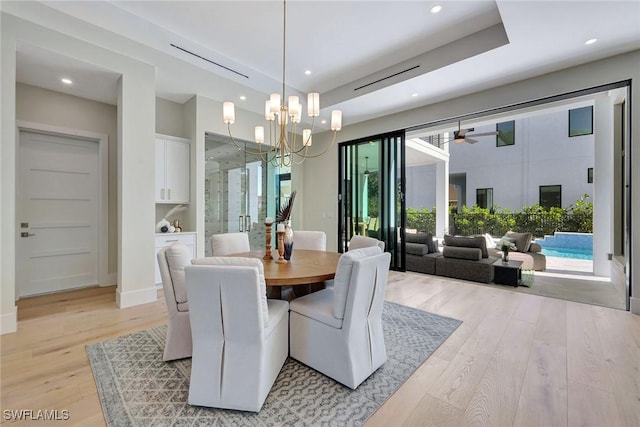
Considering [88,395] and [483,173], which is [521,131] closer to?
[483,173]

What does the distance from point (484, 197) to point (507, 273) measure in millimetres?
→ 7192

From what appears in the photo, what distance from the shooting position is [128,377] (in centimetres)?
180

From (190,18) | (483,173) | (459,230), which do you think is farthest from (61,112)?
(483,173)

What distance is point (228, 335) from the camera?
148 cm

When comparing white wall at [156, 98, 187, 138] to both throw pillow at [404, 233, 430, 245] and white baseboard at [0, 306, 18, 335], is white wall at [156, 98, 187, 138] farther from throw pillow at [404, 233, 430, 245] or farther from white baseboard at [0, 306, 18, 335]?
throw pillow at [404, 233, 430, 245]

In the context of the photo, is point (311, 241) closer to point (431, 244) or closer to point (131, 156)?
point (131, 156)

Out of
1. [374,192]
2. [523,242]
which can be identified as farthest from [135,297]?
[523,242]

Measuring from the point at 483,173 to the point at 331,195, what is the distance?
7610mm

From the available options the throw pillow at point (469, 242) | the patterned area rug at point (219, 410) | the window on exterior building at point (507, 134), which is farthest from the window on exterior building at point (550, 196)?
the patterned area rug at point (219, 410)

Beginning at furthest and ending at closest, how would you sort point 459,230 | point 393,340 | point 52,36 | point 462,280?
point 459,230
point 462,280
point 52,36
point 393,340

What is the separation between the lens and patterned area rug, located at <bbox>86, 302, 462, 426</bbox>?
1444mm

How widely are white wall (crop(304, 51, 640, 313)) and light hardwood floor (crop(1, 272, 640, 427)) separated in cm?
122

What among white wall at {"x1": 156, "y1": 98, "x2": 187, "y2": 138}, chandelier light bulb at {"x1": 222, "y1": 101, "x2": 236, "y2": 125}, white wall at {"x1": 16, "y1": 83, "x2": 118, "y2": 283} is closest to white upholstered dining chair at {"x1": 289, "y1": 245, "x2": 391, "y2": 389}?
chandelier light bulb at {"x1": 222, "y1": 101, "x2": 236, "y2": 125}

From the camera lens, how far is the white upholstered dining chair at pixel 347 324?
64.4 inches
